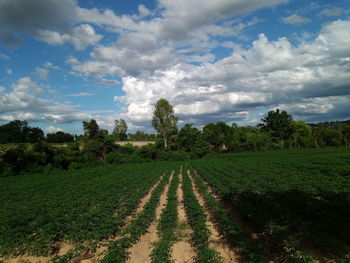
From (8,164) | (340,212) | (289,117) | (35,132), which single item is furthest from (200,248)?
(289,117)

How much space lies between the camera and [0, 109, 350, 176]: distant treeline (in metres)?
38.7

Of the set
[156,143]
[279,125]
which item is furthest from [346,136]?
[156,143]

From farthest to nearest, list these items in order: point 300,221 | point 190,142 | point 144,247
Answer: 1. point 190,142
2. point 300,221
3. point 144,247

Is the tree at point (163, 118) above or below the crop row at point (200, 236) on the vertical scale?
above

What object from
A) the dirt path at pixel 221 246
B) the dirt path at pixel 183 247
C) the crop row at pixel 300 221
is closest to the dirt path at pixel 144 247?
the dirt path at pixel 183 247

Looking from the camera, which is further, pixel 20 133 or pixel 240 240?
pixel 20 133

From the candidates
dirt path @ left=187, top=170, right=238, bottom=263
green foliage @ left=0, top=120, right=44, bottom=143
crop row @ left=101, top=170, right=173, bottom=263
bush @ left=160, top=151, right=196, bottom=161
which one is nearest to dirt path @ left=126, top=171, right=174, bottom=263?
crop row @ left=101, top=170, right=173, bottom=263

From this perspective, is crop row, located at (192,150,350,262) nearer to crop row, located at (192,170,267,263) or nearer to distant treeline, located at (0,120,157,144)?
crop row, located at (192,170,267,263)

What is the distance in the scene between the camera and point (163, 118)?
5850 cm

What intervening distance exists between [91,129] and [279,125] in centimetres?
7222

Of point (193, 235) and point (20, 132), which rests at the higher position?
point (20, 132)

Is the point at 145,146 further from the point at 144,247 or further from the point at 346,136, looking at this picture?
the point at 346,136

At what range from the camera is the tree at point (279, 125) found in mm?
79500

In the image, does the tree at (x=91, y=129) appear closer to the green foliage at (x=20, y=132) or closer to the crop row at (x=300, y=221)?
the green foliage at (x=20, y=132)
